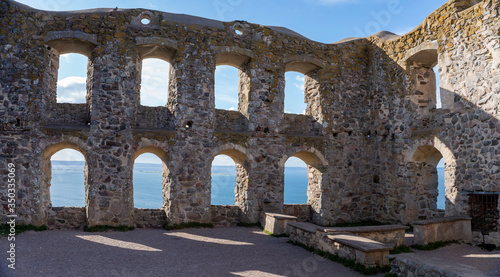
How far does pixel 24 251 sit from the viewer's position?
7.63 meters

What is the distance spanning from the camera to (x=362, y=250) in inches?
263

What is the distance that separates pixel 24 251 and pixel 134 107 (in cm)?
494

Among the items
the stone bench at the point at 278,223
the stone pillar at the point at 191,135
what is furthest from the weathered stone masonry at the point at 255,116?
the stone bench at the point at 278,223

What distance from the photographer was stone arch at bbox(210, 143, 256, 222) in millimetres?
11680

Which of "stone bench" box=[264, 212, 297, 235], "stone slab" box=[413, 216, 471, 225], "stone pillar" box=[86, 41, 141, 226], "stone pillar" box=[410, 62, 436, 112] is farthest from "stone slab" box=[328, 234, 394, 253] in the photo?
"stone pillar" box=[86, 41, 141, 226]

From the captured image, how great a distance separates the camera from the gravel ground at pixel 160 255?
661cm

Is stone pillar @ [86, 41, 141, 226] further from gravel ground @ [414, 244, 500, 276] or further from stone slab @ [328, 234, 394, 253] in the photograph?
gravel ground @ [414, 244, 500, 276]

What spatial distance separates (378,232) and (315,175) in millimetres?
4803

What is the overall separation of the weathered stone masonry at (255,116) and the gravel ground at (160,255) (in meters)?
1.39

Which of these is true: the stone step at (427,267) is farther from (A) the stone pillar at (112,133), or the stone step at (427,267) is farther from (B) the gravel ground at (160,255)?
(A) the stone pillar at (112,133)

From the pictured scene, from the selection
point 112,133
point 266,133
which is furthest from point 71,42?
point 266,133

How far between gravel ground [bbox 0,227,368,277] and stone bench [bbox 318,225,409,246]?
2.70 feet

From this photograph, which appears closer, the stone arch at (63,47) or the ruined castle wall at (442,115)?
the ruined castle wall at (442,115)

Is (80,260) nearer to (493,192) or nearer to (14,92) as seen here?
(14,92)
